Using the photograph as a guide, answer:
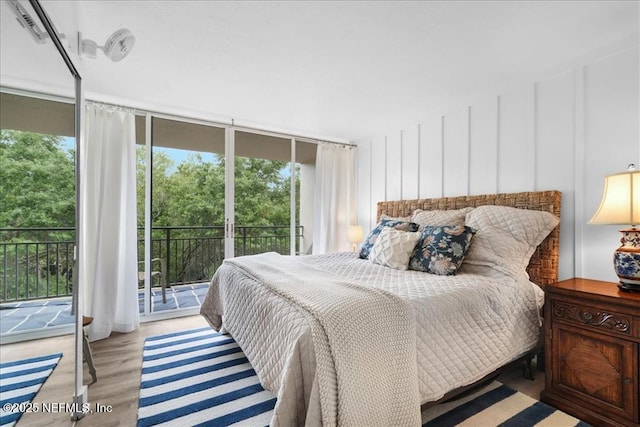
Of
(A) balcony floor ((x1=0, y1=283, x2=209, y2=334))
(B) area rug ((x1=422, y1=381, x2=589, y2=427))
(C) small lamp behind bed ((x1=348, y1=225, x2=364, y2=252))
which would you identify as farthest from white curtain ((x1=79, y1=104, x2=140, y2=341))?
(B) area rug ((x1=422, y1=381, x2=589, y2=427))

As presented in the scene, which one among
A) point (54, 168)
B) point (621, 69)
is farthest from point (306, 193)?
point (621, 69)

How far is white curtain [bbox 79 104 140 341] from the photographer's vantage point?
2.80 metres

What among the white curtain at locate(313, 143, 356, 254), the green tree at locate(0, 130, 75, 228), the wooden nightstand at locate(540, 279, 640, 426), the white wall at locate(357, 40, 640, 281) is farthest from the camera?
the white curtain at locate(313, 143, 356, 254)

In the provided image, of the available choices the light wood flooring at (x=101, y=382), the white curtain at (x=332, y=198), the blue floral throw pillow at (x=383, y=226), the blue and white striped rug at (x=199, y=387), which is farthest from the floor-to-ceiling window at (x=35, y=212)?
the white curtain at (x=332, y=198)

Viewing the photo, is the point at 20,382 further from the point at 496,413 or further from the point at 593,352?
the point at 593,352

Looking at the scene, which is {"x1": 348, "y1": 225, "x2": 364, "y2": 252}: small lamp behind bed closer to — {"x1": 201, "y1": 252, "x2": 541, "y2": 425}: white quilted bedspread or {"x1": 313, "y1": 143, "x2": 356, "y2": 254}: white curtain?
{"x1": 313, "y1": 143, "x2": 356, "y2": 254}: white curtain

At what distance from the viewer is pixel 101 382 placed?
1.99 meters

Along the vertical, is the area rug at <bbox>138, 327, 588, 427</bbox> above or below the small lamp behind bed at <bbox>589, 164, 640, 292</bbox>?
below

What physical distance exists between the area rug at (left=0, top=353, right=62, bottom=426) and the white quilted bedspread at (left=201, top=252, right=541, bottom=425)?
1.19 m

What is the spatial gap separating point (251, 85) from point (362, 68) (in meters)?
1.00

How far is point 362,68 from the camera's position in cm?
238

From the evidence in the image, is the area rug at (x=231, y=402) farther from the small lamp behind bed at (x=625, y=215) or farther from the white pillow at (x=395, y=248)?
the white pillow at (x=395, y=248)

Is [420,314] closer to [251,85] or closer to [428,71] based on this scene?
[428,71]

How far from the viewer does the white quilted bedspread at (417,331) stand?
122 centimetres
